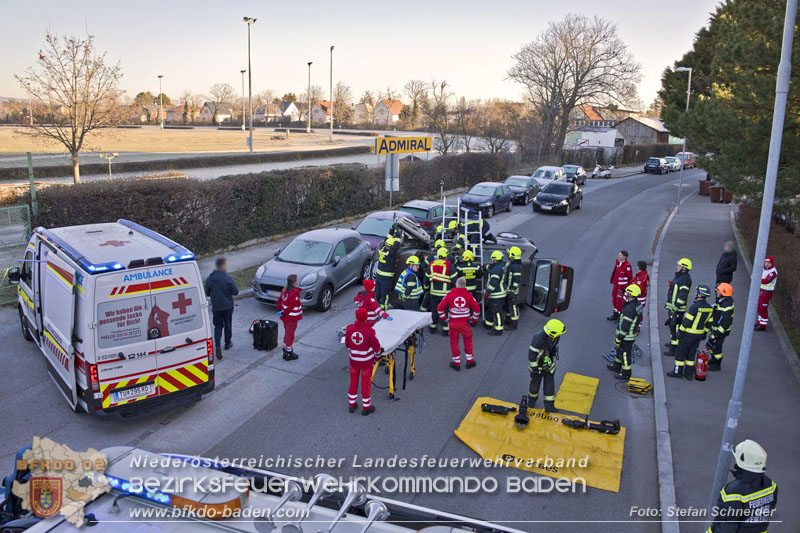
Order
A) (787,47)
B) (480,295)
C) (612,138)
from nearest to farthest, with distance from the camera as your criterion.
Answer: (787,47)
(480,295)
(612,138)

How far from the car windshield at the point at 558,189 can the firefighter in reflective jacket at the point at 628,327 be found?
19350 millimetres

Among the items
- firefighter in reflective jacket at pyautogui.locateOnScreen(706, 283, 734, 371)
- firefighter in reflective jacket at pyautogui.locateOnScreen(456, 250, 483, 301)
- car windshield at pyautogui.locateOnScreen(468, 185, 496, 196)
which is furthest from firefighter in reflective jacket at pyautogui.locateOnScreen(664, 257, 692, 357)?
car windshield at pyautogui.locateOnScreen(468, 185, 496, 196)

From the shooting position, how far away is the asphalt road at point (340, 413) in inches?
261

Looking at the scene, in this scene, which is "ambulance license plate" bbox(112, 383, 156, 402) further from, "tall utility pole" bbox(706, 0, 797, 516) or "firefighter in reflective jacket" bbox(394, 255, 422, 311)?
"tall utility pole" bbox(706, 0, 797, 516)

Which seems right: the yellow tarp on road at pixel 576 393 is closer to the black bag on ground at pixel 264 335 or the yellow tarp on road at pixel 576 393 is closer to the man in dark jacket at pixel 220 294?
the black bag on ground at pixel 264 335

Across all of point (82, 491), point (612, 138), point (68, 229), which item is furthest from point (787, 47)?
point (612, 138)

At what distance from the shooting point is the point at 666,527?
607 cm

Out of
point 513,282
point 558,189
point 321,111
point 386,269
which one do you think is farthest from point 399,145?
point 321,111

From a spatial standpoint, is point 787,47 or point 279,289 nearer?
point 787,47

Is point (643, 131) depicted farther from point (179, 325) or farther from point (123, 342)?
point (123, 342)

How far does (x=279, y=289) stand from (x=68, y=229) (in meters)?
4.70

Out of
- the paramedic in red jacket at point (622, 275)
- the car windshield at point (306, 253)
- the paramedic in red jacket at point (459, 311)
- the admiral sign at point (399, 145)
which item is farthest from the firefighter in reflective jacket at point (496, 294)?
the admiral sign at point (399, 145)

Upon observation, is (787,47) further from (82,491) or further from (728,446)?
(82,491)

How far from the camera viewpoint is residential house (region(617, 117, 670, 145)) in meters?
84.8
